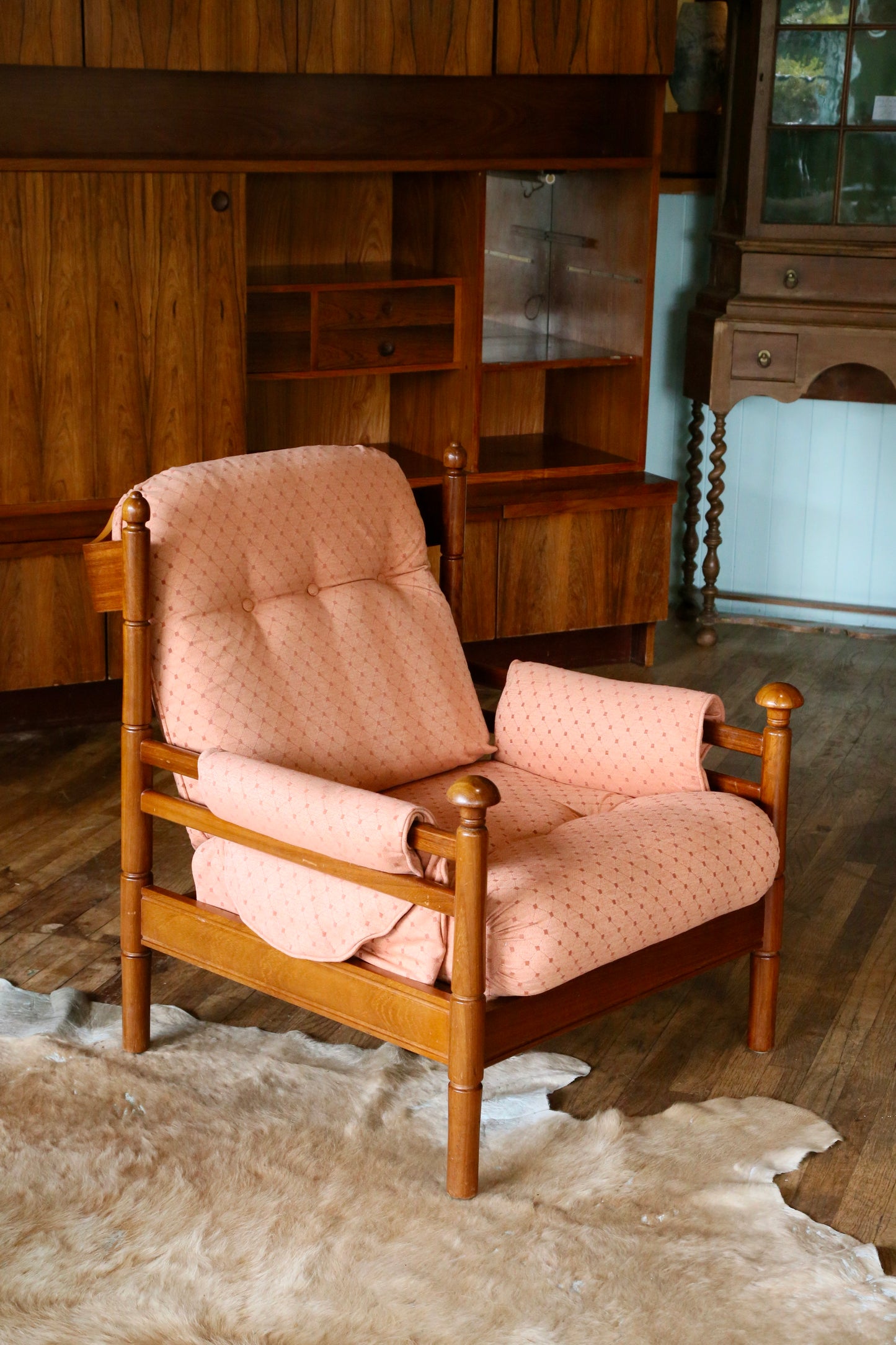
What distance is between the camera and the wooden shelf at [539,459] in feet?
14.5

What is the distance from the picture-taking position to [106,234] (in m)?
3.69

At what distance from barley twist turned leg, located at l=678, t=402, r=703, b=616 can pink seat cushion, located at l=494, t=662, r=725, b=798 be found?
238cm

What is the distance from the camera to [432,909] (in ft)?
7.04

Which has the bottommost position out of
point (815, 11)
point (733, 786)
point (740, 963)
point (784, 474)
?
point (740, 963)

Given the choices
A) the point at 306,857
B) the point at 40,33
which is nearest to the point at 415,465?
the point at 40,33

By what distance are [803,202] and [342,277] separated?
51.6 inches

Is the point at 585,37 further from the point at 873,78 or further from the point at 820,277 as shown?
the point at 820,277

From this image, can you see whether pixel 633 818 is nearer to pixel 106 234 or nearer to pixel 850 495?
pixel 106 234

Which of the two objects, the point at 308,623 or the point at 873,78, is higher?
the point at 873,78

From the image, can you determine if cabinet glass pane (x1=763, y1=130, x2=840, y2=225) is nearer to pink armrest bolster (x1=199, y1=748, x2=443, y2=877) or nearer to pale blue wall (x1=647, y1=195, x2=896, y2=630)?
pale blue wall (x1=647, y1=195, x2=896, y2=630)

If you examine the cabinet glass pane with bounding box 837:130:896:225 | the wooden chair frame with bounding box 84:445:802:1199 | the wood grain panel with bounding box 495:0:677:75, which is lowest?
the wooden chair frame with bounding box 84:445:802:1199

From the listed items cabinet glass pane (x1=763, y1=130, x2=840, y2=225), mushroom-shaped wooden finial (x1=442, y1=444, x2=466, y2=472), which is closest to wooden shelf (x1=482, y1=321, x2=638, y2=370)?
cabinet glass pane (x1=763, y1=130, x2=840, y2=225)

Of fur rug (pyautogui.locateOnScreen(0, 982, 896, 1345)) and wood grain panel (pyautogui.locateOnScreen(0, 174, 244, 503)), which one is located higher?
wood grain panel (pyautogui.locateOnScreen(0, 174, 244, 503))

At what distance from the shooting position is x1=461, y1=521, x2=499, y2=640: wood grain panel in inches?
170
